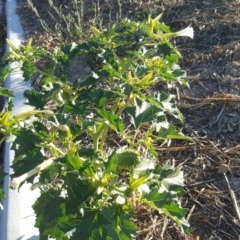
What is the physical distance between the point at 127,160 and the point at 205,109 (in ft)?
4.13

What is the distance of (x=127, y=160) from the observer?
6.14 ft

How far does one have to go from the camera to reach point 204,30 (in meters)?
3.70

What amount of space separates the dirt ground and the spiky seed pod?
1.69 feet

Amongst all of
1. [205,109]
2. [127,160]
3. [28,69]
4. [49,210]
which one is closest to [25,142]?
[49,210]

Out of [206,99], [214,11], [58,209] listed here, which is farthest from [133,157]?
[214,11]

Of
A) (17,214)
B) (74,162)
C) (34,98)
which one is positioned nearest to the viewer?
(74,162)

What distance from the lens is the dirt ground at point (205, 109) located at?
92.0 inches

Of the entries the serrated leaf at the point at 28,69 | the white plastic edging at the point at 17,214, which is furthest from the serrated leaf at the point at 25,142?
the white plastic edging at the point at 17,214

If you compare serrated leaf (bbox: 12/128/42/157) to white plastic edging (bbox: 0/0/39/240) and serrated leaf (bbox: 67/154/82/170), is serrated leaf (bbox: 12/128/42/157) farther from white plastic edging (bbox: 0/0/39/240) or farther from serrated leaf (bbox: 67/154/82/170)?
white plastic edging (bbox: 0/0/39/240)

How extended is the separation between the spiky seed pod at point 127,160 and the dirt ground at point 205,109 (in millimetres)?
514

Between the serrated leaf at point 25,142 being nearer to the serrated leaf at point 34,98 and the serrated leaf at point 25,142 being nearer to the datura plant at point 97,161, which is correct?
the datura plant at point 97,161

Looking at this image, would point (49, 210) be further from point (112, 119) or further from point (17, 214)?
point (17, 214)

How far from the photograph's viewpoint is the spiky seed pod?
187 cm

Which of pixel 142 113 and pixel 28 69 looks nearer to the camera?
pixel 142 113
